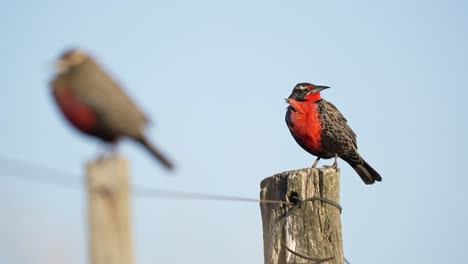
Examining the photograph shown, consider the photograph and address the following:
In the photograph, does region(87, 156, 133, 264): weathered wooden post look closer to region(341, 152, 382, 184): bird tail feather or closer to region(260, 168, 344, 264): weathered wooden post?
region(260, 168, 344, 264): weathered wooden post

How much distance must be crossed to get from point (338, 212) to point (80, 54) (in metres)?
2.23

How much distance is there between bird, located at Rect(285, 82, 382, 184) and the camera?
8.41m

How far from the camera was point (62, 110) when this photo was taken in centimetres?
337

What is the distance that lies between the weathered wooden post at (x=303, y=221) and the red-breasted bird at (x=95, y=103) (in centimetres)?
177

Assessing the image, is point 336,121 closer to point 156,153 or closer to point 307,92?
point 307,92

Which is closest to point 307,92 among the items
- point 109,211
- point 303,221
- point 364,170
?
point 364,170

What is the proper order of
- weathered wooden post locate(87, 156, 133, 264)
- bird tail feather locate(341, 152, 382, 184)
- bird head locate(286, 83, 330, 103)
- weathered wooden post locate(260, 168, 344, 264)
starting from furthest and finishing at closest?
bird tail feather locate(341, 152, 382, 184), bird head locate(286, 83, 330, 103), weathered wooden post locate(260, 168, 344, 264), weathered wooden post locate(87, 156, 133, 264)

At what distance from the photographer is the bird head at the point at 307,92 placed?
859 cm

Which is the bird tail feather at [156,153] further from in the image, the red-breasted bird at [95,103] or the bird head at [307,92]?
the bird head at [307,92]

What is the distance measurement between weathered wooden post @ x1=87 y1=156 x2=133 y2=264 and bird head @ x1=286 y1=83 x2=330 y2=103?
604 centimetres

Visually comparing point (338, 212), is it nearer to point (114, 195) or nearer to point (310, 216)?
point (310, 216)

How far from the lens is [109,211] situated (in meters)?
2.67

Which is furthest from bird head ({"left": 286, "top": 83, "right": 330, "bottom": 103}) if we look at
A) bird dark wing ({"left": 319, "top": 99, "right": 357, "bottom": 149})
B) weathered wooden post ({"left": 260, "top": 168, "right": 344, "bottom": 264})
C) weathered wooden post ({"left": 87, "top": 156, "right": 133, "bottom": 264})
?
weathered wooden post ({"left": 87, "top": 156, "right": 133, "bottom": 264})

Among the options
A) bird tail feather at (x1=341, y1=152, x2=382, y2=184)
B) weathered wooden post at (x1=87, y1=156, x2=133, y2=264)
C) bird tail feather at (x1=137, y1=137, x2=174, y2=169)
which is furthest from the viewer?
bird tail feather at (x1=341, y1=152, x2=382, y2=184)
